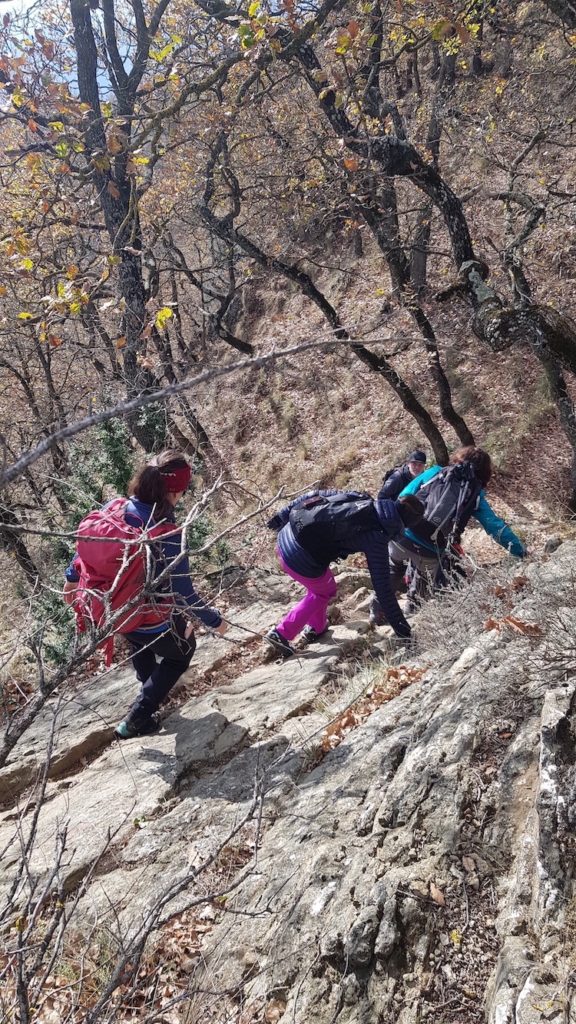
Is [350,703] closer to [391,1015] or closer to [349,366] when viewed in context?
[391,1015]

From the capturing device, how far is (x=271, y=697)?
15.6ft

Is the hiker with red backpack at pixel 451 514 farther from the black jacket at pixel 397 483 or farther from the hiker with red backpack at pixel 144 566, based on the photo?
the hiker with red backpack at pixel 144 566

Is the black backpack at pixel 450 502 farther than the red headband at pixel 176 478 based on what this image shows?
Yes

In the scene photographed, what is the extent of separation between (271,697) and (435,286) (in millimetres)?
11248

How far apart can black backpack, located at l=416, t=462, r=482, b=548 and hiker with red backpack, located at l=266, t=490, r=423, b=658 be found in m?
0.39

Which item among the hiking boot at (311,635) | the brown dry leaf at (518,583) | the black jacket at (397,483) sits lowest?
the hiking boot at (311,635)

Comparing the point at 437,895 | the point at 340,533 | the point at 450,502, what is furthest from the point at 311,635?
the point at 437,895

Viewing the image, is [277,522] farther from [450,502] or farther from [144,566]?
[144,566]

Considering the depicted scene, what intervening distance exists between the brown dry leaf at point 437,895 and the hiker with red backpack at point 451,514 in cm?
285

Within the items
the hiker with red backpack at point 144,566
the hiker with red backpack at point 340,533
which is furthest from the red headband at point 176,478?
the hiker with red backpack at point 340,533

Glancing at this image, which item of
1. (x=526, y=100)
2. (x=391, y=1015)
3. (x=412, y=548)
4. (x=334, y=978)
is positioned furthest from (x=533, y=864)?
(x=526, y=100)

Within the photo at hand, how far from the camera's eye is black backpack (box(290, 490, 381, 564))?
14.5 feet

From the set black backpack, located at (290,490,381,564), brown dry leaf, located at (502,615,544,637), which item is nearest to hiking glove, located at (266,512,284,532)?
black backpack, located at (290,490,381,564)

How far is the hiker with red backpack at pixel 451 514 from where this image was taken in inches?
195
